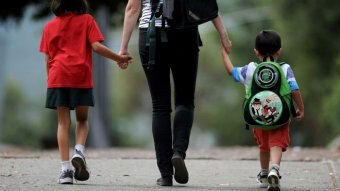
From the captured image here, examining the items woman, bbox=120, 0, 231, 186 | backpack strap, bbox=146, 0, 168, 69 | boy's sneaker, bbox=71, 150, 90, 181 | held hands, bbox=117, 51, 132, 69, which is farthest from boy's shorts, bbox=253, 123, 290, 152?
boy's sneaker, bbox=71, 150, 90, 181

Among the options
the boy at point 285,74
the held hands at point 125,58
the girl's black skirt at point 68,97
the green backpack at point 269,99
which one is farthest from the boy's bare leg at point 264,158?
the girl's black skirt at point 68,97

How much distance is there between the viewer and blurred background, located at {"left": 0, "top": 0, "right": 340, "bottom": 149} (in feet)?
79.3

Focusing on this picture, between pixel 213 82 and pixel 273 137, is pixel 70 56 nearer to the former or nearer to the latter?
pixel 273 137

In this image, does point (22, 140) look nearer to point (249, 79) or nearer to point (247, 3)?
point (247, 3)

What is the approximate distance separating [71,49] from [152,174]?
1.67m

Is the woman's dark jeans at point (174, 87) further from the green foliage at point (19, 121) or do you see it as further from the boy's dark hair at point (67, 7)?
the green foliage at point (19, 121)

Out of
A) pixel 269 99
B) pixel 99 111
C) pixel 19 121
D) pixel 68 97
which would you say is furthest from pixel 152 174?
pixel 19 121

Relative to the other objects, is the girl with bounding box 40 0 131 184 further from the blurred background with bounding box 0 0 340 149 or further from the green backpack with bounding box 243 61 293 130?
the blurred background with bounding box 0 0 340 149

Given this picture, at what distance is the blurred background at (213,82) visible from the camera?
24.2 metres

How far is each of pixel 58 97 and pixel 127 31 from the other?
735mm

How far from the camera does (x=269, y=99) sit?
7480 mm

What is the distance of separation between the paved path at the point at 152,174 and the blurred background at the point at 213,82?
7042 mm

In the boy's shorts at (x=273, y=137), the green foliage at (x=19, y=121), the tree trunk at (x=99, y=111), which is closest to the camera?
the boy's shorts at (x=273, y=137)

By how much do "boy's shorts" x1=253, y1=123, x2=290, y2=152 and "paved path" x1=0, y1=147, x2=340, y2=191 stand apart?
1.17 ft
